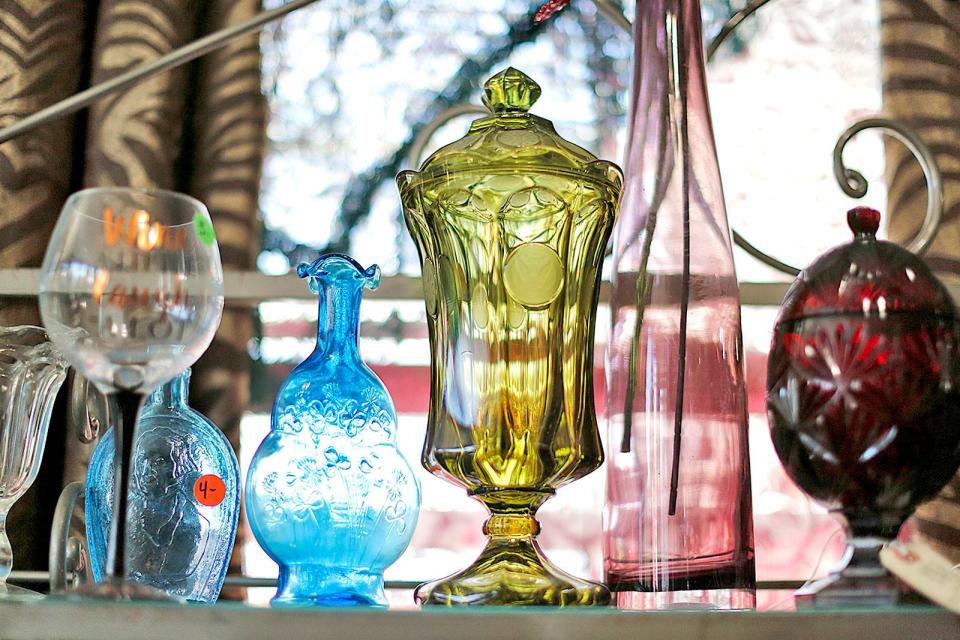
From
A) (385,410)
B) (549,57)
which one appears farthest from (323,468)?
(549,57)

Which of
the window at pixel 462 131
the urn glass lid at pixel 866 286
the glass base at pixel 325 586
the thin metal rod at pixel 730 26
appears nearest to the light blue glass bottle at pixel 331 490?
the glass base at pixel 325 586

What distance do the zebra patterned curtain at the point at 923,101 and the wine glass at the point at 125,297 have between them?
2.33 feet

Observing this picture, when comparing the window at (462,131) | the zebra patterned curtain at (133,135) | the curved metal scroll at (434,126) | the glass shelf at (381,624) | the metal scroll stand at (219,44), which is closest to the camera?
the glass shelf at (381,624)

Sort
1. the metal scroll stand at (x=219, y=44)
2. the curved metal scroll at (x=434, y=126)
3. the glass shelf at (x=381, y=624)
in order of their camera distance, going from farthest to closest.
Result: 1. the curved metal scroll at (x=434, y=126)
2. the metal scroll stand at (x=219, y=44)
3. the glass shelf at (x=381, y=624)

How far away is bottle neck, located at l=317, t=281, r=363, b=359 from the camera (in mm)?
674

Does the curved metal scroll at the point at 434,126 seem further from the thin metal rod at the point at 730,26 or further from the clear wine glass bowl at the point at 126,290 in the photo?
the clear wine glass bowl at the point at 126,290

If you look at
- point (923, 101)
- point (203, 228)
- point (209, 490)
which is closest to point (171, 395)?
point (209, 490)

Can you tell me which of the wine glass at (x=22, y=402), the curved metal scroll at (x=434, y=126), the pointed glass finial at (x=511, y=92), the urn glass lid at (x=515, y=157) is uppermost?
the curved metal scroll at (x=434, y=126)

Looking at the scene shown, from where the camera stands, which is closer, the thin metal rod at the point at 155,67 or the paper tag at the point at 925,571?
the paper tag at the point at 925,571

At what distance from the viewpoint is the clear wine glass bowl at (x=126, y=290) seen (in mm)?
494

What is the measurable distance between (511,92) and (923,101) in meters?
0.53

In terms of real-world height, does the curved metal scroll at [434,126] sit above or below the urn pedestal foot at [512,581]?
above

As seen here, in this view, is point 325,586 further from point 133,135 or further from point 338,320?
point 133,135

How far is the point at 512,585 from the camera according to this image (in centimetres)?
55
